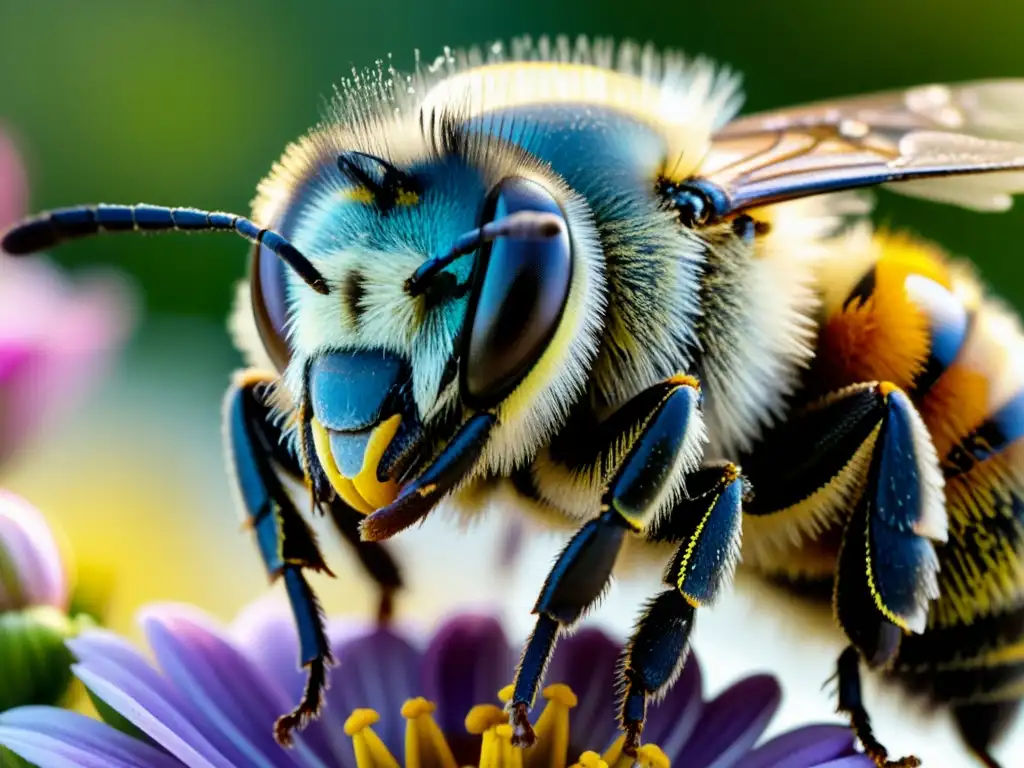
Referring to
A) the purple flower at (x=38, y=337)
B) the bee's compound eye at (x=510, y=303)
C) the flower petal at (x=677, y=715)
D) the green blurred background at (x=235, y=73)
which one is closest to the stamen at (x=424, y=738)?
the flower petal at (x=677, y=715)

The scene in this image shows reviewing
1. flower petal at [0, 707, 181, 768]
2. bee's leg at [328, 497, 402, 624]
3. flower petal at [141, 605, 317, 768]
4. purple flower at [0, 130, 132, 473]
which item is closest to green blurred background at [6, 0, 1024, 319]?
purple flower at [0, 130, 132, 473]

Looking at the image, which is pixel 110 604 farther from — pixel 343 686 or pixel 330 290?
pixel 330 290

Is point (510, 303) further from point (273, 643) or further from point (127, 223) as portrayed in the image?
point (273, 643)

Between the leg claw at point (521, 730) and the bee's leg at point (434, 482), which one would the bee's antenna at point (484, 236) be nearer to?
the bee's leg at point (434, 482)

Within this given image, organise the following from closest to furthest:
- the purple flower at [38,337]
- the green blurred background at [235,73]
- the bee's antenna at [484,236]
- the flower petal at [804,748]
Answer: the bee's antenna at [484,236], the flower petal at [804,748], the purple flower at [38,337], the green blurred background at [235,73]

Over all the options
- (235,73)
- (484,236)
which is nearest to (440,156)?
(484,236)

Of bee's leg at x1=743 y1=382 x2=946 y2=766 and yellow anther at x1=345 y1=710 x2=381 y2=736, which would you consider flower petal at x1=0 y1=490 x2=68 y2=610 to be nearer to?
yellow anther at x1=345 y1=710 x2=381 y2=736
